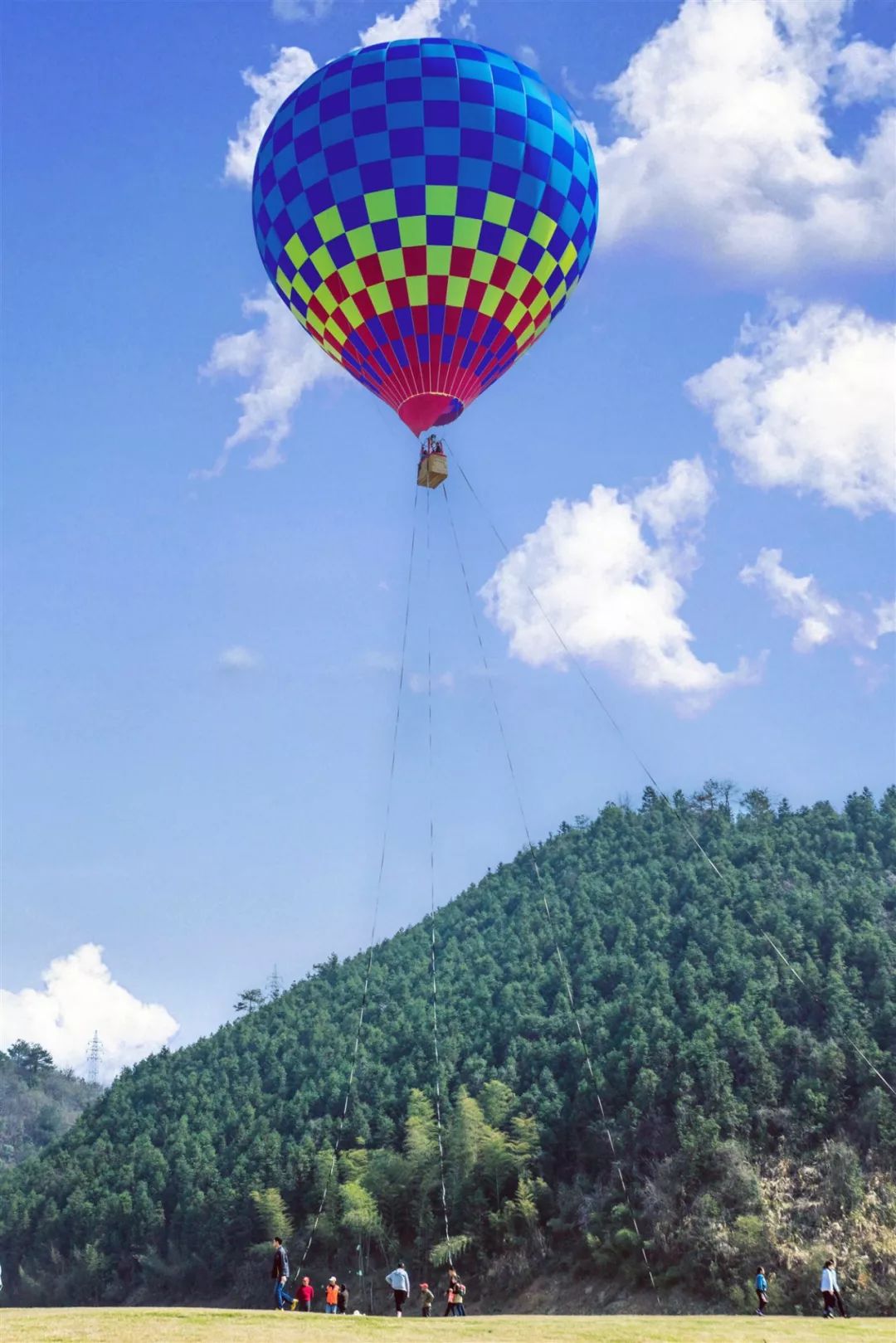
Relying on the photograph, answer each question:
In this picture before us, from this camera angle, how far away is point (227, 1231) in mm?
85062

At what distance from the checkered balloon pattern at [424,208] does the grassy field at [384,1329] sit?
65.5 feet

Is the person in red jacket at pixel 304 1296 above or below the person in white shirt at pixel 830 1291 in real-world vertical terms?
above

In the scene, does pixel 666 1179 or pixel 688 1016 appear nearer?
pixel 666 1179

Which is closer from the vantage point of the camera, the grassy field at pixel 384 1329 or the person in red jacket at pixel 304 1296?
the grassy field at pixel 384 1329

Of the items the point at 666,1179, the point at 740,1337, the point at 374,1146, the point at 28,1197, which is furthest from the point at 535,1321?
the point at 28,1197

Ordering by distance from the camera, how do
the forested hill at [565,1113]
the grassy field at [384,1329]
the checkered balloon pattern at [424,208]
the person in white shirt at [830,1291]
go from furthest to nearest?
the forested hill at [565,1113] → the checkered balloon pattern at [424,208] → the person in white shirt at [830,1291] → the grassy field at [384,1329]

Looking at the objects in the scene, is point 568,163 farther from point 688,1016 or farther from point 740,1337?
point 688,1016

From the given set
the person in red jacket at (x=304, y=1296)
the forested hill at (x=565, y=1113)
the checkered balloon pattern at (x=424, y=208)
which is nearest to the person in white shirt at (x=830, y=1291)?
the person in red jacket at (x=304, y=1296)

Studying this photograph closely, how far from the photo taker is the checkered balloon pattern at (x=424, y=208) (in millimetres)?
29781

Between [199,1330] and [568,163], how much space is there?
26.4 metres

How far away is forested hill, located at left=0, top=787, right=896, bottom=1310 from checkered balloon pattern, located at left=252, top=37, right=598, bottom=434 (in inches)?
1784

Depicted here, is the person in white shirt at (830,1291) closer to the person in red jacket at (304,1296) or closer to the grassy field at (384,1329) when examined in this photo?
the grassy field at (384,1329)

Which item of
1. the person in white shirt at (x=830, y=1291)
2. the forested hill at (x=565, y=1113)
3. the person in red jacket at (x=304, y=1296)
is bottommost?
the person in white shirt at (x=830, y=1291)

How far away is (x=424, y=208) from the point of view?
29859mm
